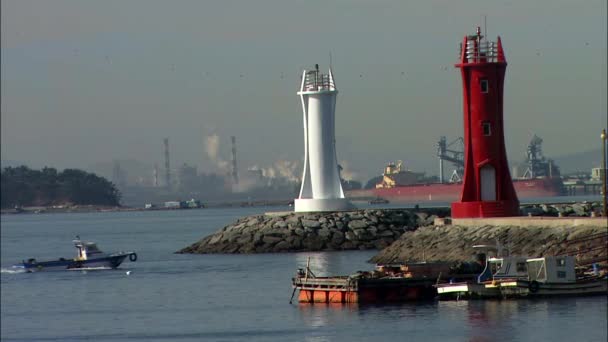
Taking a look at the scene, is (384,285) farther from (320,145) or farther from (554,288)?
(320,145)

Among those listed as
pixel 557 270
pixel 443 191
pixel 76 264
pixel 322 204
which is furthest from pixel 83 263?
pixel 443 191

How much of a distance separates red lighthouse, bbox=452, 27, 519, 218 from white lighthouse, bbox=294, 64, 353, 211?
1293 centimetres

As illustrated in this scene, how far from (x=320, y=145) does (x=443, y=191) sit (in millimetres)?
106678

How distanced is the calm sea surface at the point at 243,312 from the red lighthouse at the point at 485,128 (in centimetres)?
471

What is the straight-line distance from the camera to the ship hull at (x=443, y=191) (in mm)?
164750

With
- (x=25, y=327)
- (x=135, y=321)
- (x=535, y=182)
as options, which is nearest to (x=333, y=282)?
(x=135, y=321)

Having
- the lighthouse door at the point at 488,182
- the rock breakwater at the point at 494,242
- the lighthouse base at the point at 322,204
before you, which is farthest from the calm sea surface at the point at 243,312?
the lighthouse base at the point at 322,204

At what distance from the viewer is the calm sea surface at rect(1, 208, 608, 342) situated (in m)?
30.9

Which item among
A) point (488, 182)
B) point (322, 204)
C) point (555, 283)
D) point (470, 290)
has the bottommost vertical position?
point (470, 290)

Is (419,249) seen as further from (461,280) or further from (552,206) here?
(552,206)

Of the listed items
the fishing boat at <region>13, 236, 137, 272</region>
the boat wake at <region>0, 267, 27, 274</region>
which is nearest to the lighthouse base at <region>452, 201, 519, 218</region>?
the fishing boat at <region>13, 236, 137, 272</region>

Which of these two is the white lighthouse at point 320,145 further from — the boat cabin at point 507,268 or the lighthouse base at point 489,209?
the boat cabin at point 507,268

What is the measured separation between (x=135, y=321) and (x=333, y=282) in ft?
16.8

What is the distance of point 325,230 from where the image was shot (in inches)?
2283
